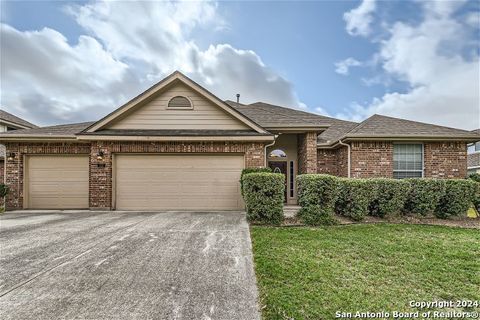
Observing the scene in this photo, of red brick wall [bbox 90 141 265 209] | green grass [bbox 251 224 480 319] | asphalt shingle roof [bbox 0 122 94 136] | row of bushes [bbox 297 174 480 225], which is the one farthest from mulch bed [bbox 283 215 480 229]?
asphalt shingle roof [bbox 0 122 94 136]

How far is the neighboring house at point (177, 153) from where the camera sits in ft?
30.8

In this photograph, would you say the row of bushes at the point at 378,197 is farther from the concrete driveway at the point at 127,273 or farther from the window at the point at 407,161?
the window at the point at 407,161

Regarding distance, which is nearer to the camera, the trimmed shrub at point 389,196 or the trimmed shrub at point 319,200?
the trimmed shrub at point 319,200

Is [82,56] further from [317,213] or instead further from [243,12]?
[317,213]

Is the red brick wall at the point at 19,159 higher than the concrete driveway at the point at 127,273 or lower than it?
higher

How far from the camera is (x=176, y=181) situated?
9523mm

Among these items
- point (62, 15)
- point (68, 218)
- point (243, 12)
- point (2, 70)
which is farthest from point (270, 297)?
point (2, 70)

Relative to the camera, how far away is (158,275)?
3.55 metres

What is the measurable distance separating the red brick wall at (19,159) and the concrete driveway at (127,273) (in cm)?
406

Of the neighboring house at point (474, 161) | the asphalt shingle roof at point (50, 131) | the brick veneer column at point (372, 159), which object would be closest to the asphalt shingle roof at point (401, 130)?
the brick veneer column at point (372, 159)

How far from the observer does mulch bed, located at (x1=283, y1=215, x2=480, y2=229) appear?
703cm

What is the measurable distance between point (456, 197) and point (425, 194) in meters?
1.03

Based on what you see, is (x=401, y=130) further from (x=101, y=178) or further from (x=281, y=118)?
(x=101, y=178)

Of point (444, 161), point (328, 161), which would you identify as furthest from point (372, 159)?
point (444, 161)
